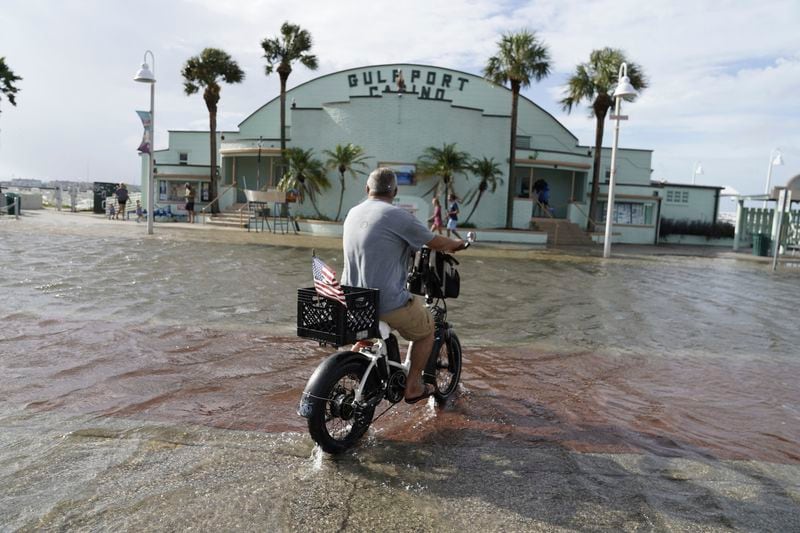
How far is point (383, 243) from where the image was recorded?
4094 millimetres

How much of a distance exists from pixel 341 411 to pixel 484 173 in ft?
78.5

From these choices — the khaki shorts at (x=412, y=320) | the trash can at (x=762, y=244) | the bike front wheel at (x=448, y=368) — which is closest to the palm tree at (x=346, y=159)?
the trash can at (x=762, y=244)

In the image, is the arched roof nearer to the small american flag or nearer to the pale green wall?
the pale green wall

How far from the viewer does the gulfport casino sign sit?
35438 millimetres

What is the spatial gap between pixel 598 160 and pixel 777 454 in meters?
28.0

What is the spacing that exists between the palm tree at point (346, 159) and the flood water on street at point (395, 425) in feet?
55.5

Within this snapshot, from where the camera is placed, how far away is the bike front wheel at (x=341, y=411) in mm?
3783

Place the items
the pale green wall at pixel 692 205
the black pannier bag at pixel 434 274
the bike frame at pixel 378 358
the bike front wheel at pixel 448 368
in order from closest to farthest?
the bike frame at pixel 378 358
the black pannier bag at pixel 434 274
the bike front wheel at pixel 448 368
the pale green wall at pixel 692 205

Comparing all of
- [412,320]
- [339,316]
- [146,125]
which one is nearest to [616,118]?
[146,125]

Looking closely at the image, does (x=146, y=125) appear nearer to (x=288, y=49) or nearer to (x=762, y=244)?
(x=288, y=49)

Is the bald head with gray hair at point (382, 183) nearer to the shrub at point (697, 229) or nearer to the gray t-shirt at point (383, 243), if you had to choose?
the gray t-shirt at point (383, 243)

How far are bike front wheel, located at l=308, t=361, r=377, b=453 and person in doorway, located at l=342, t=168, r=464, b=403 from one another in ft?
1.45

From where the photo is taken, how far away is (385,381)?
14.0 feet

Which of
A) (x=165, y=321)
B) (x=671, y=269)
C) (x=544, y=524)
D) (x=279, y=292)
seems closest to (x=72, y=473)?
(x=544, y=524)
